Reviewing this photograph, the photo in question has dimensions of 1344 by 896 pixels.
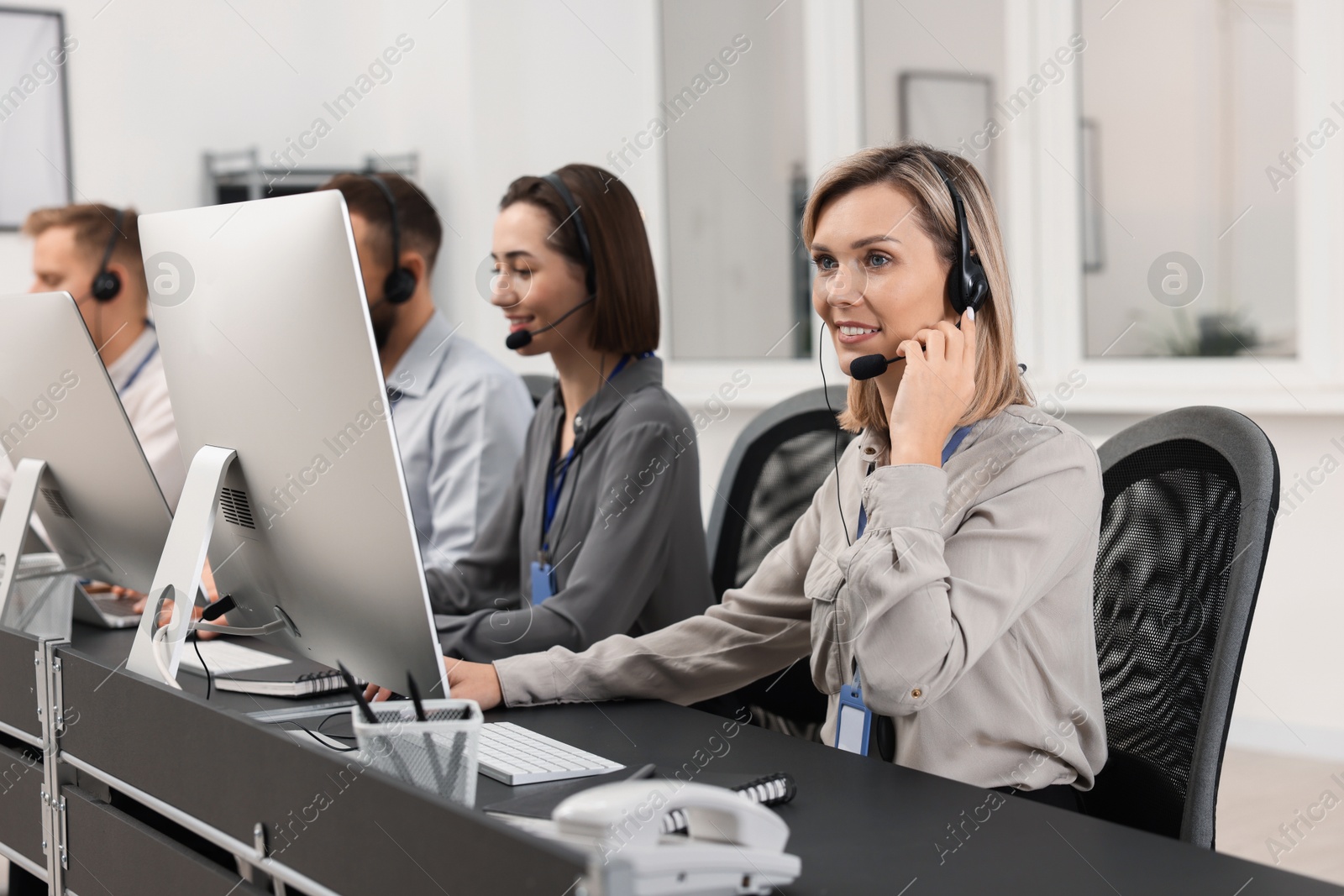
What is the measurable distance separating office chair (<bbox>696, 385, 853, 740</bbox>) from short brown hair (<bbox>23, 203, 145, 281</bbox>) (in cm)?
141

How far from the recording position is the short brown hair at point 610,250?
189 cm

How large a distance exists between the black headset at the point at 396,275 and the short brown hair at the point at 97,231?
0.60 m

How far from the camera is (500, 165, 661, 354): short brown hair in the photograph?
1.89 m

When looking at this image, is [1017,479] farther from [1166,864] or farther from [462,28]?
[462,28]

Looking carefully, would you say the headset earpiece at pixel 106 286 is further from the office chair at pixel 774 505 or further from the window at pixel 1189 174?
the window at pixel 1189 174

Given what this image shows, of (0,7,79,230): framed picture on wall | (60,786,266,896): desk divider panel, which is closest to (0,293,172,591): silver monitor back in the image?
(60,786,266,896): desk divider panel

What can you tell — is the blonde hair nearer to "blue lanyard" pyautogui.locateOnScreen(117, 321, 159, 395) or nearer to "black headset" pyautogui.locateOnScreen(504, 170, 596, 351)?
"black headset" pyautogui.locateOnScreen(504, 170, 596, 351)

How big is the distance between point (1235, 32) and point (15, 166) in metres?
3.74

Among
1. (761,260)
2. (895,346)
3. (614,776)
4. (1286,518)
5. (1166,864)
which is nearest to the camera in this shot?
(1166,864)

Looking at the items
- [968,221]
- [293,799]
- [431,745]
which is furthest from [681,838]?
[968,221]

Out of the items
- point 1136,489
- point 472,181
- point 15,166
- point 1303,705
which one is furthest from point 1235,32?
point 15,166

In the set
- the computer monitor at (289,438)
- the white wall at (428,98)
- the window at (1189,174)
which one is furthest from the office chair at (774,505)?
the white wall at (428,98)

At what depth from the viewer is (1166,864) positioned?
834 mm

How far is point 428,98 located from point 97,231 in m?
2.23
